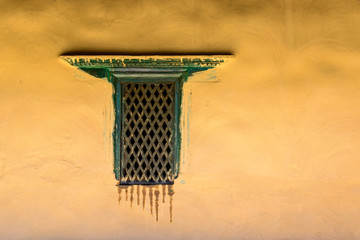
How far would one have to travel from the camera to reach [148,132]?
372 centimetres

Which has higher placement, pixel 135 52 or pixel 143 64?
pixel 135 52

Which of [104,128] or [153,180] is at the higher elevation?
[104,128]

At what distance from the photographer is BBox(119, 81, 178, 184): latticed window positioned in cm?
371

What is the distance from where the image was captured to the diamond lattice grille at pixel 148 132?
3713 mm

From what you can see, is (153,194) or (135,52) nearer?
(135,52)

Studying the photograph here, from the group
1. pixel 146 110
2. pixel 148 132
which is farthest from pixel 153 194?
pixel 146 110

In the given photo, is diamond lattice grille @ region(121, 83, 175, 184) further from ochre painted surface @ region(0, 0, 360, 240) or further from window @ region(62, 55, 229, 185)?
ochre painted surface @ region(0, 0, 360, 240)

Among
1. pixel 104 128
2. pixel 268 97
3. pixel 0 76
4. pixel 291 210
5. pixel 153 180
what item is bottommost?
pixel 291 210

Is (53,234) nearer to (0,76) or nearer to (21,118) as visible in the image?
(21,118)

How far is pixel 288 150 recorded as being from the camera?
3707mm

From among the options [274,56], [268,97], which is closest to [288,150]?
[268,97]

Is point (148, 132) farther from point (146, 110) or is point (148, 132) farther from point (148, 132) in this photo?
point (146, 110)

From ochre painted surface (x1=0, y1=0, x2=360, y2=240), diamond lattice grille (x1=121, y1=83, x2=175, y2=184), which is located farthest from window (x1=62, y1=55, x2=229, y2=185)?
ochre painted surface (x1=0, y1=0, x2=360, y2=240)

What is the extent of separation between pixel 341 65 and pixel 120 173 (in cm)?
273
